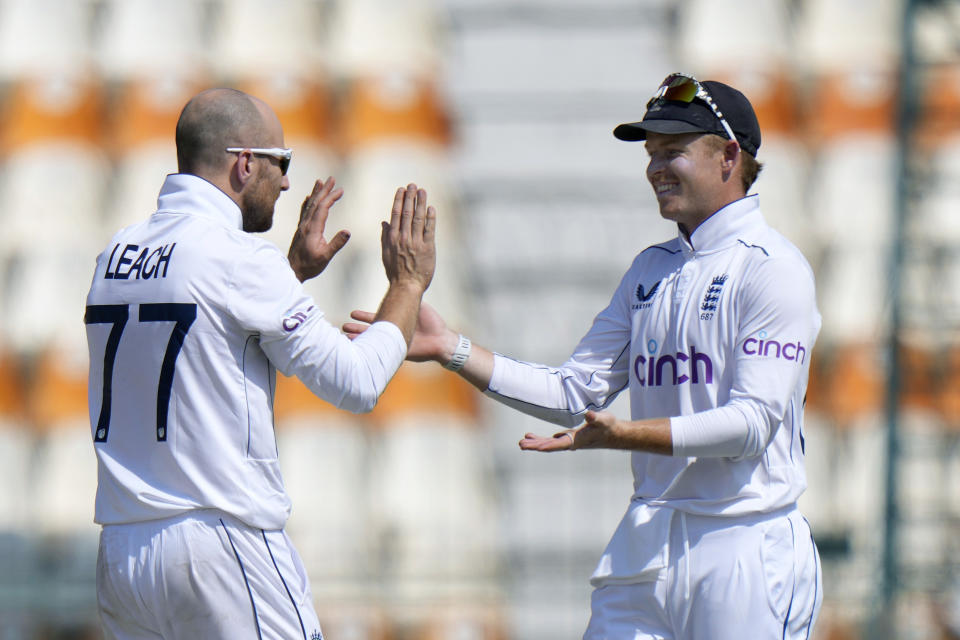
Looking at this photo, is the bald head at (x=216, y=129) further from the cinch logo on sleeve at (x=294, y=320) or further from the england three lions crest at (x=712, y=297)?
the england three lions crest at (x=712, y=297)

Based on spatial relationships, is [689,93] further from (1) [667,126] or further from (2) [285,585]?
(2) [285,585]

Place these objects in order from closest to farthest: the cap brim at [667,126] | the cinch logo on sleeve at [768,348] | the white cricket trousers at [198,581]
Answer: the white cricket trousers at [198,581] → the cinch logo on sleeve at [768,348] → the cap brim at [667,126]

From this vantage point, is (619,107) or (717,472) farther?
(619,107)

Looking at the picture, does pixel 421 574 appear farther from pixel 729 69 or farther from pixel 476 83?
pixel 729 69

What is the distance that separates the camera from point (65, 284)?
31.0 ft

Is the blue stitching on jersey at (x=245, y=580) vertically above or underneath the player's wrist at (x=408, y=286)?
underneath

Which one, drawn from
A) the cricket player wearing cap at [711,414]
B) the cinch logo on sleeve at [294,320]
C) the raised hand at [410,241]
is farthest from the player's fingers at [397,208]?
the cricket player wearing cap at [711,414]

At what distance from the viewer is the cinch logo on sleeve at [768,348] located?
2.55m

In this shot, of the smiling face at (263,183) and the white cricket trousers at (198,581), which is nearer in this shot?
the white cricket trousers at (198,581)

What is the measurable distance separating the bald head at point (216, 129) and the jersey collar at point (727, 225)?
904 mm

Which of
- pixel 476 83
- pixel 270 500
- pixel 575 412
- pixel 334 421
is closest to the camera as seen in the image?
pixel 270 500

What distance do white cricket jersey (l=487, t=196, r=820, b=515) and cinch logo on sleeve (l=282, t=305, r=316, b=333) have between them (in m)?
→ 0.71

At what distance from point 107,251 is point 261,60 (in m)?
7.69

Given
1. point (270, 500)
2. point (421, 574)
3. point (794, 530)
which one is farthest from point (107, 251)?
point (421, 574)
